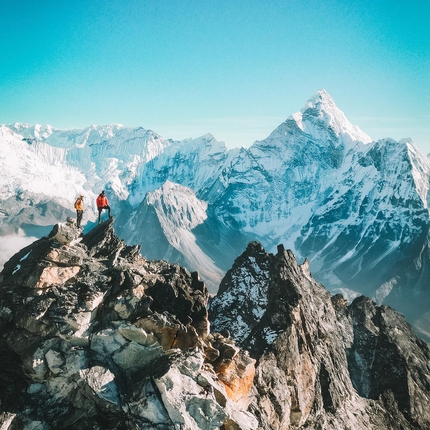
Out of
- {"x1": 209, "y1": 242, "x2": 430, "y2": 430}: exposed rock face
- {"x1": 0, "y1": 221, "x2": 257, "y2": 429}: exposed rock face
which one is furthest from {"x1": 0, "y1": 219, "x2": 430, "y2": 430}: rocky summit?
{"x1": 209, "y1": 242, "x2": 430, "y2": 430}: exposed rock face

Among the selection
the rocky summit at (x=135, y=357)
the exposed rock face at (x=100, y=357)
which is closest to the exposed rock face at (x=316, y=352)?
the rocky summit at (x=135, y=357)

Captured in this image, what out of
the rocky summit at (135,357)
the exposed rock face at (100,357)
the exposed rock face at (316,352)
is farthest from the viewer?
the exposed rock face at (316,352)

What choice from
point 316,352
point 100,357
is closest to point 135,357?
point 100,357

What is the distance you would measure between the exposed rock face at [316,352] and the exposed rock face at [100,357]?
27.3 ft

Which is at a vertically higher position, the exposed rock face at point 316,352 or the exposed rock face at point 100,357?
the exposed rock face at point 100,357

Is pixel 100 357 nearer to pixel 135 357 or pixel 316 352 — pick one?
pixel 135 357

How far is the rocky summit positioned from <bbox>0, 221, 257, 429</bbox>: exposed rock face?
0.08m

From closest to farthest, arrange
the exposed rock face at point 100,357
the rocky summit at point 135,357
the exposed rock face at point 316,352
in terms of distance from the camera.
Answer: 1. the exposed rock face at point 100,357
2. the rocky summit at point 135,357
3. the exposed rock face at point 316,352

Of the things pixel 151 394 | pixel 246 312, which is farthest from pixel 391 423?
pixel 151 394

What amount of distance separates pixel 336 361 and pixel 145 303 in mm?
43686

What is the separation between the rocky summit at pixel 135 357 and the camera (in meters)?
28.8

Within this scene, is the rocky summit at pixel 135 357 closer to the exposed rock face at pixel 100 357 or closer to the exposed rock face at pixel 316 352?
the exposed rock face at pixel 100 357

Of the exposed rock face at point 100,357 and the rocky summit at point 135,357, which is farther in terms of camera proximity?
the rocky summit at point 135,357

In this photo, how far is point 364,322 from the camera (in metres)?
84.6
